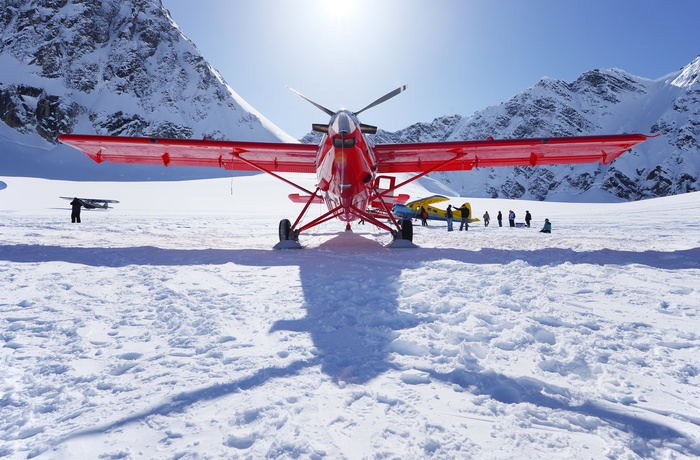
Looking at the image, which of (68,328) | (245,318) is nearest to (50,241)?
(68,328)

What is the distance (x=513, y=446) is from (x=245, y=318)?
2.60 m

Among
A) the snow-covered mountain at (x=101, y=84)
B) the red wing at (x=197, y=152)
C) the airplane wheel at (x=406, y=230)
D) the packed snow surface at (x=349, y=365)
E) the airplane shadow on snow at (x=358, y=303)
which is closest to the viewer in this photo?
the packed snow surface at (x=349, y=365)

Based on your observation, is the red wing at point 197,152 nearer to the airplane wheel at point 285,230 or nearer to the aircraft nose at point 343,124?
the airplane wheel at point 285,230

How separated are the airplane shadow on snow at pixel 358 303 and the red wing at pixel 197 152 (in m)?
3.07

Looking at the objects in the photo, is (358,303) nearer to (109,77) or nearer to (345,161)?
(345,161)

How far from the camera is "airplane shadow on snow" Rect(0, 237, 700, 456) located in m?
2.14

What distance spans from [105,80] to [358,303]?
486ft

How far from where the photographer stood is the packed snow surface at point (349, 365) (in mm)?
1813

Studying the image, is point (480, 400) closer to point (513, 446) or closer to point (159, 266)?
point (513, 446)

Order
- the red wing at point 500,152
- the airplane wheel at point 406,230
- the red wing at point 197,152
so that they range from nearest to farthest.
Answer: the red wing at point 500,152 → the airplane wheel at point 406,230 → the red wing at point 197,152

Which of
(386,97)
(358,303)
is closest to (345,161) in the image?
(386,97)

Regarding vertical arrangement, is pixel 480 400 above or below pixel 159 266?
below

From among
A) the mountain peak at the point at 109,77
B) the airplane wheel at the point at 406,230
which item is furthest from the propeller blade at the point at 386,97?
the mountain peak at the point at 109,77

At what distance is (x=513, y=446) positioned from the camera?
177 cm
